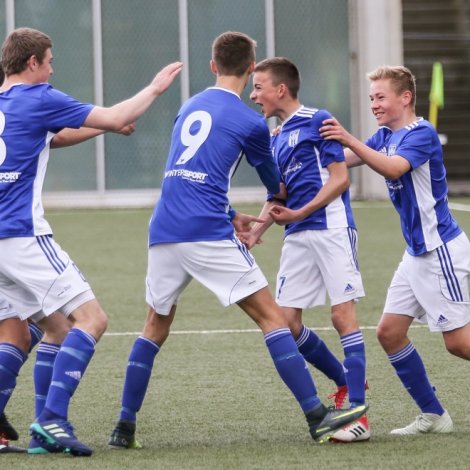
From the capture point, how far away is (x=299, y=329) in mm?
5871

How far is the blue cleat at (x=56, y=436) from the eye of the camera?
4.77 meters

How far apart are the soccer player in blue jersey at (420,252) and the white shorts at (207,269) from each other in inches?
27.4

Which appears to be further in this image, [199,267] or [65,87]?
[65,87]

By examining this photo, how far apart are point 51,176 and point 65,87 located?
4.56 ft

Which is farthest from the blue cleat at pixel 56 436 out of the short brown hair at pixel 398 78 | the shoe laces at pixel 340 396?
the short brown hair at pixel 398 78

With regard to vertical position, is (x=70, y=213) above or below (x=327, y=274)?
below

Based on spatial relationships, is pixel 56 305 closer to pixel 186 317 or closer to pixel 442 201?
pixel 442 201

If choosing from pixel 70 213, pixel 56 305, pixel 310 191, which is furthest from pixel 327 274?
pixel 70 213

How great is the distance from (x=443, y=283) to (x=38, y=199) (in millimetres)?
1751

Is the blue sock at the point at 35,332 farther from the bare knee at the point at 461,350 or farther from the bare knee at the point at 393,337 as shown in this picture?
the bare knee at the point at 461,350

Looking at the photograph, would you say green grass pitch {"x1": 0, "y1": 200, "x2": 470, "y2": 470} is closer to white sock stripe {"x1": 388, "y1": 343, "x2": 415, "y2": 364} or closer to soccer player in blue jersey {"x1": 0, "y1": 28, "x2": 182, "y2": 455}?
white sock stripe {"x1": 388, "y1": 343, "x2": 415, "y2": 364}

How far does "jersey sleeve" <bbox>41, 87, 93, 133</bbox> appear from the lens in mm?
4918

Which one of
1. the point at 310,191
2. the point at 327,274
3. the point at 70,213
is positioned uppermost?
the point at 310,191

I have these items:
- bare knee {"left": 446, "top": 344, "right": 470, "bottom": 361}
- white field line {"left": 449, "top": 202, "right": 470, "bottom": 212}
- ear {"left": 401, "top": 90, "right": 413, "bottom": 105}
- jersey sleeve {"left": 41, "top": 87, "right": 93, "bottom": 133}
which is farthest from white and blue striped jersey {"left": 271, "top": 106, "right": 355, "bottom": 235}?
white field line {"left": 449, "top": 202, "right": 470, "bottom": 212}
